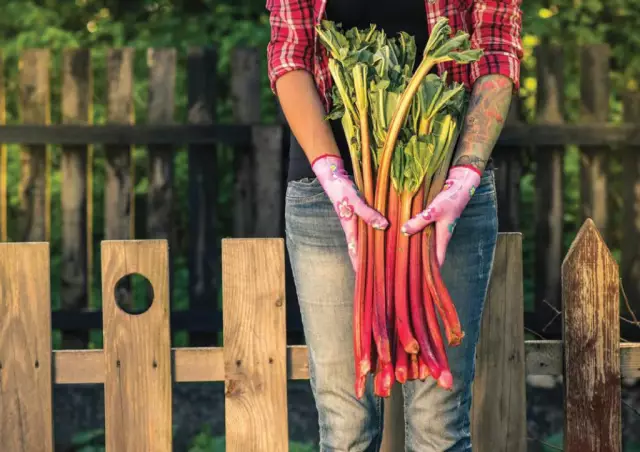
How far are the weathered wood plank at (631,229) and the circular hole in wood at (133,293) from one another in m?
2.58

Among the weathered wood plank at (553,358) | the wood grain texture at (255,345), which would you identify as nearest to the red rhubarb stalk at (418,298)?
the wood grain texture at (255,345)

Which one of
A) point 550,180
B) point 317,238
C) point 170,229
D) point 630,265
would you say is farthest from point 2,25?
point 317,238

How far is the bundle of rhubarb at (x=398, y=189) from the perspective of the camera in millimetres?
2248

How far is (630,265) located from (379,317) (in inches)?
141

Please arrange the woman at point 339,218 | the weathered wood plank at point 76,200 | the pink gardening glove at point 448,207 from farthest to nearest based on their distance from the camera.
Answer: the weathered wood plank at point 76,200 < the woman at point 339,218 < the pink gardening glove at point 448,207

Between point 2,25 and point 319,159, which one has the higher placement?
point 2,25

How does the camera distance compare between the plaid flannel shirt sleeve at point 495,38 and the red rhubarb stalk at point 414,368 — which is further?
the plaid flannel shirt sleeve at point 495,38

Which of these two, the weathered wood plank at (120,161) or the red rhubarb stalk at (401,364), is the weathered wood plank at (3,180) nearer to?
the weathered wood plank at (120,161)

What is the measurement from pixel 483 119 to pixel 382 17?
34 cm

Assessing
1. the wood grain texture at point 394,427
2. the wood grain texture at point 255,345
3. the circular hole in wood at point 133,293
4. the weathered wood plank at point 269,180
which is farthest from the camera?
the circular hole in wood at point 133,293

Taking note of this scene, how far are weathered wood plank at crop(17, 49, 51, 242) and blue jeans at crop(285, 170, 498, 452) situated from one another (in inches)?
135

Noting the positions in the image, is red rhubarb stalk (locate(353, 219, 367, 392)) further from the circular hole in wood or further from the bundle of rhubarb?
the circular hole in wood

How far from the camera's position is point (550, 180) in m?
5.47

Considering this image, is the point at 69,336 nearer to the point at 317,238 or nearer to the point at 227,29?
the point at 227,29
